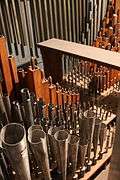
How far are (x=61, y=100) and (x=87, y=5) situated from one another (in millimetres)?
965

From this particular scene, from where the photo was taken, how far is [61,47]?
5.59 feet

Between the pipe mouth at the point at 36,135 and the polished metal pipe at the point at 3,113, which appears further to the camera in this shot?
the polished metal pipe at the point at 3,113

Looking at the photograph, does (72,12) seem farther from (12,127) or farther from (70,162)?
(12,127)

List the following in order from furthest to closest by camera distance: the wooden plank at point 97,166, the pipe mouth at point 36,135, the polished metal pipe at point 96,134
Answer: the wooden plank at point 97,166 → the polished metal pipe at point 96,134 → the pipe mouth at point 36,135

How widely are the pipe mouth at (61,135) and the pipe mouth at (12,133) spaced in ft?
0.58

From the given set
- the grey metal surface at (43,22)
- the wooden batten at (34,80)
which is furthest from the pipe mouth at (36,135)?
the grey metal surface at (43,22)

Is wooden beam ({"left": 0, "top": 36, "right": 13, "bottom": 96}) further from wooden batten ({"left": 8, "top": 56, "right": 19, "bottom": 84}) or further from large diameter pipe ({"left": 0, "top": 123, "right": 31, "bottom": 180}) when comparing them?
large diameter pipe ({"left": 0, "top": 123, "right": 31, "bottom": 180})

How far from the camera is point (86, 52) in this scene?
1655mm

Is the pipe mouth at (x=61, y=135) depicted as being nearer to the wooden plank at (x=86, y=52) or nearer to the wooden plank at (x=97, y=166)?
the wooden plank at (x=97, y=166)

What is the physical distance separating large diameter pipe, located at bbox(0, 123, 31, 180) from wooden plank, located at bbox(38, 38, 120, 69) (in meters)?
0.86

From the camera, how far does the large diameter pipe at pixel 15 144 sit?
775 millimetres

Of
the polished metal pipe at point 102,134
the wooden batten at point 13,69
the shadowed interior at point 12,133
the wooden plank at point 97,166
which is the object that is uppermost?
the wooden batten at point 13,69

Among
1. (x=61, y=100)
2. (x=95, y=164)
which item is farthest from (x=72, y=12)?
(x=95, y=164)

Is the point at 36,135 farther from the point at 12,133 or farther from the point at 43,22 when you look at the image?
the point at 43,22
